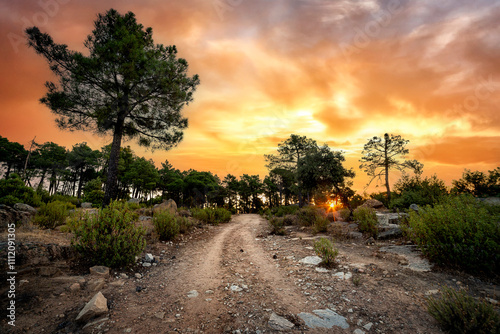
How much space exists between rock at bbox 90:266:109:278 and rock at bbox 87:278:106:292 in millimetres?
327

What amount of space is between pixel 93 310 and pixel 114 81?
45.4ft

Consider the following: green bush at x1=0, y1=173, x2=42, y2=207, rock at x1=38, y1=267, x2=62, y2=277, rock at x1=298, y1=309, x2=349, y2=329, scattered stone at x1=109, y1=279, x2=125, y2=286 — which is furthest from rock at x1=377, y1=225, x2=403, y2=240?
green bush at x1=0, y1=173, x2=42, y2=207

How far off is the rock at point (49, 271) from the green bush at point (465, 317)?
688 cm

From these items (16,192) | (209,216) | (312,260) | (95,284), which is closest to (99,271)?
(95,284)

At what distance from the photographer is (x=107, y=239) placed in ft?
16.2

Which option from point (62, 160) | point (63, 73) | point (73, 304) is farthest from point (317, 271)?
point (62, 160)

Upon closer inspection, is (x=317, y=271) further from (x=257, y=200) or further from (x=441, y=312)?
(x=257, y=200)

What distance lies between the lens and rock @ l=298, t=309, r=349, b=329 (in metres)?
2.94

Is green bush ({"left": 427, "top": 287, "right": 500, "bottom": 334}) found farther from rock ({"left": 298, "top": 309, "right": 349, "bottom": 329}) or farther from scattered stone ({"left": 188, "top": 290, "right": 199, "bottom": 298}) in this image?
scattered stone ({"left": 188, "top": 290, "right": 199, "bottom": 298})

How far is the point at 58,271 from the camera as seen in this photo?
4066 mm

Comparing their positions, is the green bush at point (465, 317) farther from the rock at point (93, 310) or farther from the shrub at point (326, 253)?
the rock at point (93, 310)

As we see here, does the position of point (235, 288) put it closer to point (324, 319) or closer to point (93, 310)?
point (324, 319)

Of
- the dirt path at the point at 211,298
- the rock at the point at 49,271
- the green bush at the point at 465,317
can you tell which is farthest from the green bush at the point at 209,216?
the green bush at the point at 465,317

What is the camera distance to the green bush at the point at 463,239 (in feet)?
13.8
